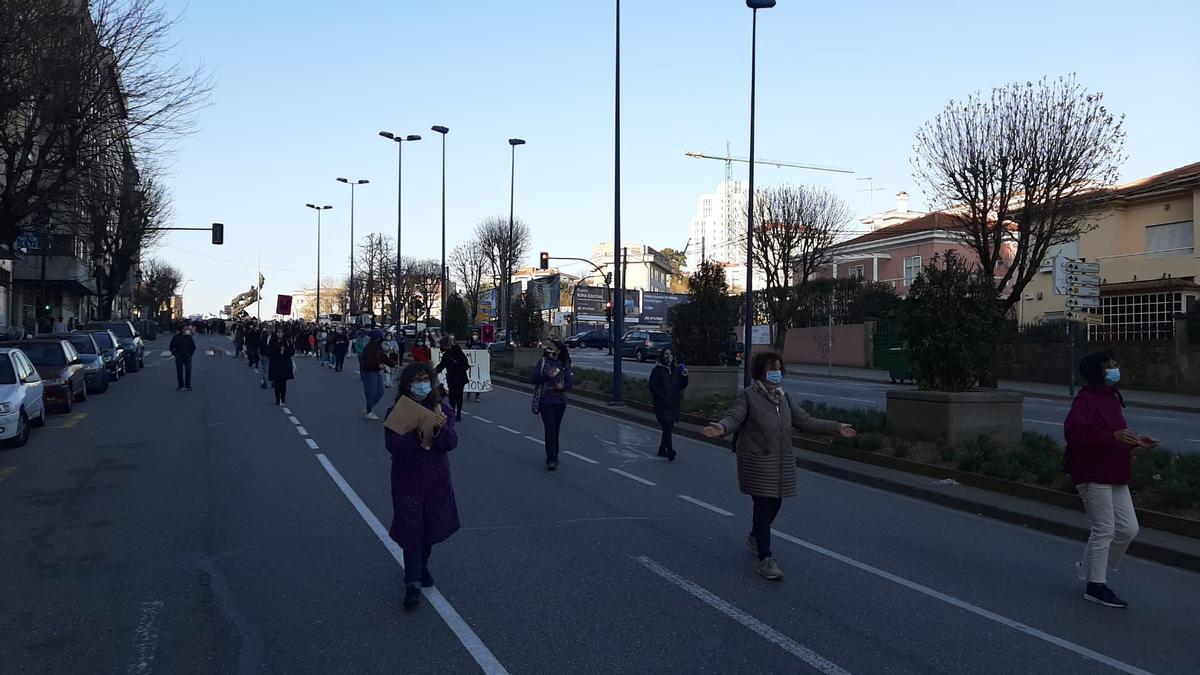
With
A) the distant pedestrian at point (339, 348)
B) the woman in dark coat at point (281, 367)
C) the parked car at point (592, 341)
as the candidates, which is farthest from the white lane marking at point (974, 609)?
the parked car at point (592, 341)

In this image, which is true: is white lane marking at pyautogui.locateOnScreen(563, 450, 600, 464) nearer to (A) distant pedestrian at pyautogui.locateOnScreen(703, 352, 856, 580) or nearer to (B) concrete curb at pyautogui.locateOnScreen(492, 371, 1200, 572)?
(B) concrete curb at pyautogui.locateOnScreen(492, 371, 1200, 572)

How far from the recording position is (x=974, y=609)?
6.47 m

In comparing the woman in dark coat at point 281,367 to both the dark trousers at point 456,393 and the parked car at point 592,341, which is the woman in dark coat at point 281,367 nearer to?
the dark trousers at point 456,393

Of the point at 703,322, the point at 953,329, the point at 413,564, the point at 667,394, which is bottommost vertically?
the point at 413,564

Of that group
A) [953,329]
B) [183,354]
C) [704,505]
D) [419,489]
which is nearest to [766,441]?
[419,489]

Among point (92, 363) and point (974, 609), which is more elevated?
point (92, 363)

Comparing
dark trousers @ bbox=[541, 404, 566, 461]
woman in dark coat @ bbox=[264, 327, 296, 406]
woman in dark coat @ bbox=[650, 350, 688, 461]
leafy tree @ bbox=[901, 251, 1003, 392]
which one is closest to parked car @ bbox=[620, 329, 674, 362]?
woman in dark coat @ bbox=[264, 327, 296, 406]

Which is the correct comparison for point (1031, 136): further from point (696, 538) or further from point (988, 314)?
point (696, 538)

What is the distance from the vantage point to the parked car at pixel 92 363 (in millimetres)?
24531

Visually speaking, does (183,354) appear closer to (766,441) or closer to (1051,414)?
(1051,414)

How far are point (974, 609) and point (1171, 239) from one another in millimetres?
37665

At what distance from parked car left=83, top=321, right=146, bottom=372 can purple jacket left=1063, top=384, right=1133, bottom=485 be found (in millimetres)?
34202

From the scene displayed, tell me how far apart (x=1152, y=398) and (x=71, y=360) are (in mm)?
29075

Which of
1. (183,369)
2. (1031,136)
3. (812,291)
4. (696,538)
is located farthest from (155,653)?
(812,291)
